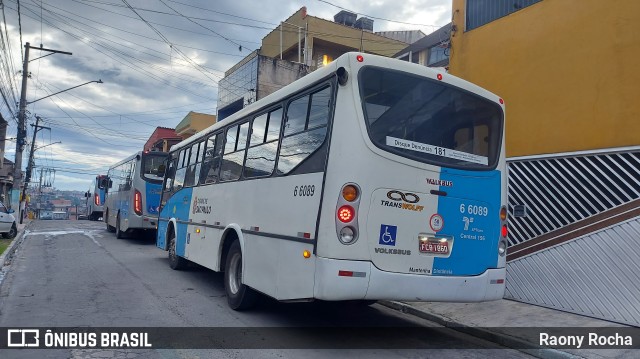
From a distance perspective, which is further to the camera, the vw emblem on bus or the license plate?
the license plate

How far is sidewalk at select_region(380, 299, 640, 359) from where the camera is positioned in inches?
230

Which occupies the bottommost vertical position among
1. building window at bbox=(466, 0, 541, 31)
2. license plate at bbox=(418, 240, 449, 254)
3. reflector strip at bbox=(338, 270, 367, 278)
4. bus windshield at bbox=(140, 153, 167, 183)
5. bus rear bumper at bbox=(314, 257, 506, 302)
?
bus rear bumper at bbox=(314, 257, 506, 302)

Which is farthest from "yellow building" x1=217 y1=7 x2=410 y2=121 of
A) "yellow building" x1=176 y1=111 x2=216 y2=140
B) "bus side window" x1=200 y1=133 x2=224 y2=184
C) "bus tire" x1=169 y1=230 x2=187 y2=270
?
"bus side window" x1=200 y1=133 x2=224 y2=184

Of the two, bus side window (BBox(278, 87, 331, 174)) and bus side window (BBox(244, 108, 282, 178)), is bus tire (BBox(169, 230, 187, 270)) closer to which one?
bus side window (BBox(244, 108, 282, 178))

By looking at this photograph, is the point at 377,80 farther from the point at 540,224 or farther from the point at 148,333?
the point at 540,224

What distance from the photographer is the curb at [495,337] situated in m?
5.81

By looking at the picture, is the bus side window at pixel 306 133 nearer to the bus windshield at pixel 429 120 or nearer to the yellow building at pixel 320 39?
the bus windshield at pixel 429 120

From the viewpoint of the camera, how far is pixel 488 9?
34.4 ft

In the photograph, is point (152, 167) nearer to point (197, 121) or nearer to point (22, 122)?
point (22, 122)

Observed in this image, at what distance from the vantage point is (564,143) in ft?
27.5

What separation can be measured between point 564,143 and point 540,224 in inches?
54.8

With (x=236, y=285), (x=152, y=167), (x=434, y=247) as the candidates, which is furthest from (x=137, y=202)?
(x=434, y=247)

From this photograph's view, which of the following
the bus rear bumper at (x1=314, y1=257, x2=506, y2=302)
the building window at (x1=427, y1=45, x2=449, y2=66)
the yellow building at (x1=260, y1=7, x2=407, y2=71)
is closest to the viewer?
the bus rear bumper at (x1=314, y1=257, x2=506, y2=302)

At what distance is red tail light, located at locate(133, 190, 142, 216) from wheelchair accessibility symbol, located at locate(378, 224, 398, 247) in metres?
13.2
